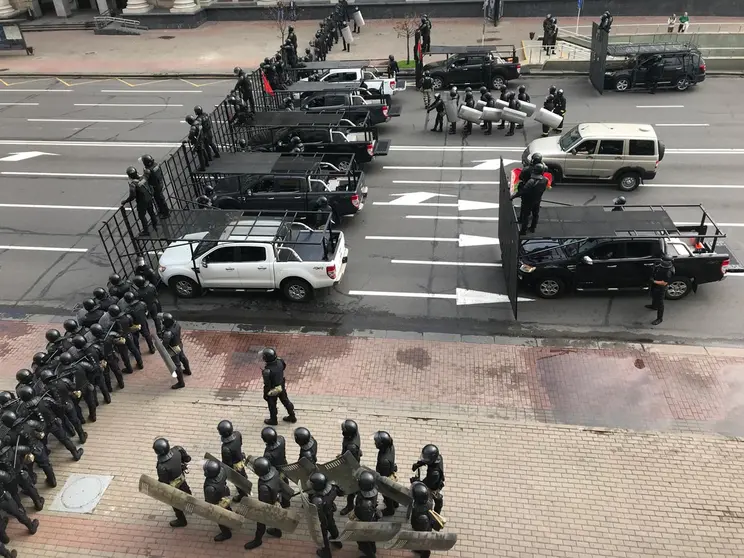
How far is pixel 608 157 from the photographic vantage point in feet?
53.7

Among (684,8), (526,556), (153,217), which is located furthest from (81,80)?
(684,8)

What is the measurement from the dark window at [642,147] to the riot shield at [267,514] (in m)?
13.7

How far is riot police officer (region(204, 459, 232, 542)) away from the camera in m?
7.04

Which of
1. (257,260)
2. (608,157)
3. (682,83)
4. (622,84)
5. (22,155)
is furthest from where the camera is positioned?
(622,84)

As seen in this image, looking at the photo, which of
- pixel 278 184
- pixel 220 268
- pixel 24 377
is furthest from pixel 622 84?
pixel 24 377

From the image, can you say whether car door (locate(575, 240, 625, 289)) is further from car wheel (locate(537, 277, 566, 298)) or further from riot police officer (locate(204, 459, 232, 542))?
riot police officer (locate(204, 459, 232, 542))

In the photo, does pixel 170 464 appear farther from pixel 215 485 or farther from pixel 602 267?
pixel 602 267

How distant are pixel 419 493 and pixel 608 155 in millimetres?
12921

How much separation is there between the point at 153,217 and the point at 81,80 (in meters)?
20.4

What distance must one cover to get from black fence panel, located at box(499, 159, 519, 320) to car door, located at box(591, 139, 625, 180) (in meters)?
4.87

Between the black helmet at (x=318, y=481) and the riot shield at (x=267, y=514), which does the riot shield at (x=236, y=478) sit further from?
the black helmet at (x=318, y=481)

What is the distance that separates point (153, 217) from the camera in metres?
14.0

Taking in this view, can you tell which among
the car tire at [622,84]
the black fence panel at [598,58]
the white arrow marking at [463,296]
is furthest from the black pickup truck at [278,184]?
the car tire at [622,84]

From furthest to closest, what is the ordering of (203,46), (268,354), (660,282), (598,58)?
1. (203,46)
2. (598,58)
3. (660,282)
4. (268,354)
